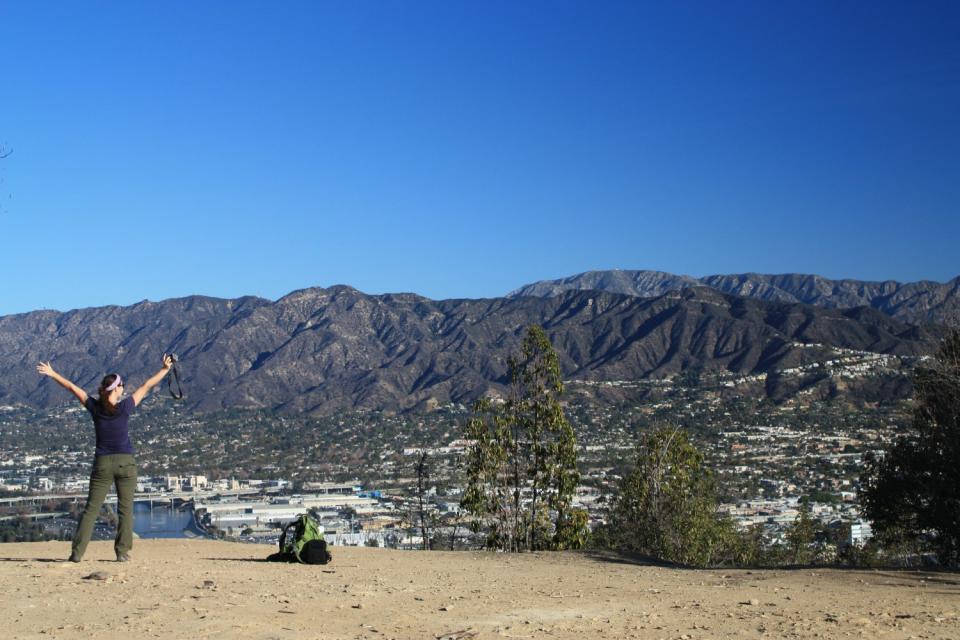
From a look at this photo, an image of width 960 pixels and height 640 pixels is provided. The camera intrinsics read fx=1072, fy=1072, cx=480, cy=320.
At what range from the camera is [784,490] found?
72.6 meters

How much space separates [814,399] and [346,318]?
85.2 m

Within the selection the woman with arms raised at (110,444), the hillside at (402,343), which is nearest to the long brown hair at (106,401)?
the woman with arms raised at (110,444)

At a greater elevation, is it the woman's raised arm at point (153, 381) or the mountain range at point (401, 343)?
the mountain range at point (401, 343)

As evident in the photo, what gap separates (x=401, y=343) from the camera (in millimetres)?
174500

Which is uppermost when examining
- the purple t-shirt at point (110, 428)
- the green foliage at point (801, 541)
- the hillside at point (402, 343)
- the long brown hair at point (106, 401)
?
the hillside at point (402, 343)

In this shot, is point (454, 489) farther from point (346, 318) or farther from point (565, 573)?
Answer: point (346, 318)

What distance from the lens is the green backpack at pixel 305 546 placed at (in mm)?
13086

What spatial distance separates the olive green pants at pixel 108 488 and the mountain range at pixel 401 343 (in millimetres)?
123616

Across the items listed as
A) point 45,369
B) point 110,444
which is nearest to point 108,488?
point 110,444

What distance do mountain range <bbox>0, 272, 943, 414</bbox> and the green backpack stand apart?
401ft

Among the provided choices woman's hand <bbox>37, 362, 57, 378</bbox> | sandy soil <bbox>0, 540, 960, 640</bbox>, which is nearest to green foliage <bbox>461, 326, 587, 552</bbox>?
sandy soil <bbox>0, 540, 960, 640</bbox>

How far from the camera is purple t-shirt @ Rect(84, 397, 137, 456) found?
11719mm

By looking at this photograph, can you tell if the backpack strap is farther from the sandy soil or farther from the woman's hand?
the woman's hand

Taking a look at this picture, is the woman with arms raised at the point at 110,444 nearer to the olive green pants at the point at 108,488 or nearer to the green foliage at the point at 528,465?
the olive green pants at the point at 108,488
